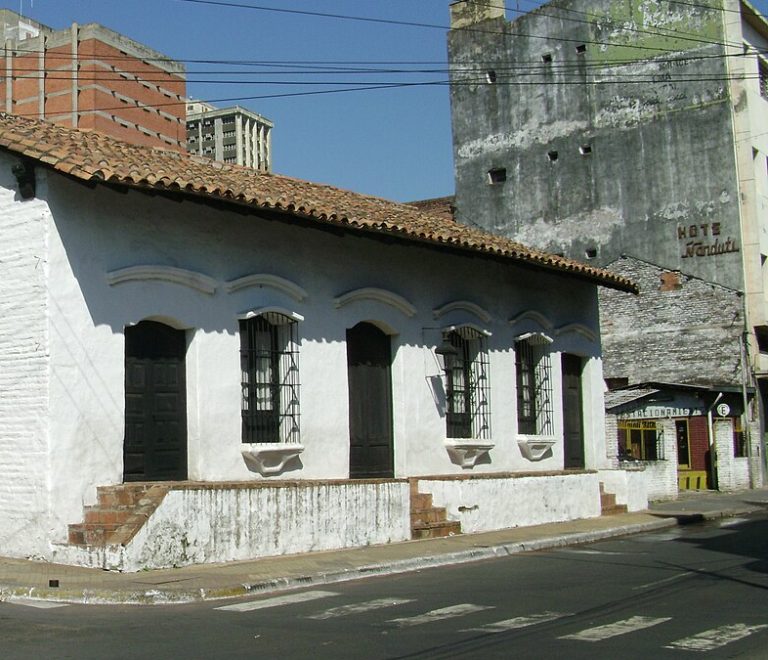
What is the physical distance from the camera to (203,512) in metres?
11.9

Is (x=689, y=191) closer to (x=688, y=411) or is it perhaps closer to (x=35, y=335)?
(x=688, y=411)

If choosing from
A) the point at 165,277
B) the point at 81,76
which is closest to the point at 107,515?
the point at 165,277

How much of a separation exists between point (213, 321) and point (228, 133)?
13031 cm

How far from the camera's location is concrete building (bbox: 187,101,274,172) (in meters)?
138

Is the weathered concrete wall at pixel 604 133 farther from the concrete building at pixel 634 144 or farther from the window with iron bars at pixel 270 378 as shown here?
the window with iron bars at pixel 270 378

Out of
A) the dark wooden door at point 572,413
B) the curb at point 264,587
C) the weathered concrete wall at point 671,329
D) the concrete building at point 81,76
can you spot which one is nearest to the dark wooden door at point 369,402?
the curb at point 264,587

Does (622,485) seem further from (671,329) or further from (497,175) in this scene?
(497,175)

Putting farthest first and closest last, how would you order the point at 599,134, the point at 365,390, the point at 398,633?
1. the point at 599,134
2. the point at 365,390
3. the point at 398,633

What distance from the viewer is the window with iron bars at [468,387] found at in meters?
18.0

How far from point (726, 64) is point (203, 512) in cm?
2658

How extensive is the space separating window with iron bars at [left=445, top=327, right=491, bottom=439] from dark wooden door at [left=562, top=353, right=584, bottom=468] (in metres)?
3.16

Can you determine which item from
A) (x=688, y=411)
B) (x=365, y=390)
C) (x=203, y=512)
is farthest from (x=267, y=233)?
(x=688, y=411)

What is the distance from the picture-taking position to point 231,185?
1390 centimetres

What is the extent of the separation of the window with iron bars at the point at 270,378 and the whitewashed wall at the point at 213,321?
0.22m
